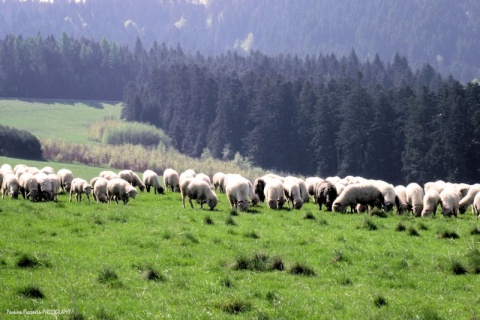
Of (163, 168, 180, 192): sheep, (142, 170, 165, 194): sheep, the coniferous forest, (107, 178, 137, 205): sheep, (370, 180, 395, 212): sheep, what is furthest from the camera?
the coniferous forest

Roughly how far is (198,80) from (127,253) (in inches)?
4633

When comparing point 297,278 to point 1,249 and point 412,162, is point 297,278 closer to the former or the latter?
point 1,249

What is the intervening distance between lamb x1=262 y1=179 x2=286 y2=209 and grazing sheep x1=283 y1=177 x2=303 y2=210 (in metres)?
0.44

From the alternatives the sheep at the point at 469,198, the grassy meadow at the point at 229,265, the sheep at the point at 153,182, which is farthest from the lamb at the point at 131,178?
the sheep at the point at 469,198

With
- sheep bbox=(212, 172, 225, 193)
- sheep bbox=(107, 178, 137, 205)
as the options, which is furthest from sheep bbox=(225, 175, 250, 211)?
sheep bbox=(212, 172, 225, 193)

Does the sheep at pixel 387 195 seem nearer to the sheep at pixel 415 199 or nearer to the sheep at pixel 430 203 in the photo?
Answer: the sheep at pixel 415 199

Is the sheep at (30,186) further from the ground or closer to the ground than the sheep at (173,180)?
closer to the ground

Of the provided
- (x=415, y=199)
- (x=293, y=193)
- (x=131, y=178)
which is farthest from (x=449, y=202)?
(x=131, y=178)

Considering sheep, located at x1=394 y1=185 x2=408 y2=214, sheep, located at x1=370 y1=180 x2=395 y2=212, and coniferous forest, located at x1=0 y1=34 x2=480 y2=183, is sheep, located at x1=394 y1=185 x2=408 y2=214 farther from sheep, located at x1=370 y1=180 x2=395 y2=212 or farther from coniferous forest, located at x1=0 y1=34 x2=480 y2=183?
coniferous forest, located at x1=0 y1=34 x2=480 y2=183

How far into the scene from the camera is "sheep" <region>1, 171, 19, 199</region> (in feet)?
102

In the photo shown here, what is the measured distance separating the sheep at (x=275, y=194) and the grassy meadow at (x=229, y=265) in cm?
410

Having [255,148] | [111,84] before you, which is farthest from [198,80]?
[111,84]

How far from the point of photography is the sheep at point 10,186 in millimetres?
31109

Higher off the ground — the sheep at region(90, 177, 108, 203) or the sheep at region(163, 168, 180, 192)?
the sheep at region(163, 168, 180, 192)
